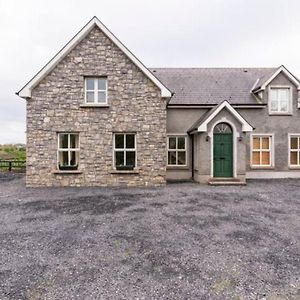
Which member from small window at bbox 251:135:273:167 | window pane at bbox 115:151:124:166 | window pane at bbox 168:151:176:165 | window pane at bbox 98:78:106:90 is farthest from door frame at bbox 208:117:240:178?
window pane at bbox 98:78:106:90

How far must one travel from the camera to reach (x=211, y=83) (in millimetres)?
17500

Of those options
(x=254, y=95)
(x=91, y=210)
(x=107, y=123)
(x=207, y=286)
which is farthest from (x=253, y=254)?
(x=254, y=95)

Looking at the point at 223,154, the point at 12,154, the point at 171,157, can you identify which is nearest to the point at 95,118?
the point at 171,157

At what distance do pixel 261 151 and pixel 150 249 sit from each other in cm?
1350

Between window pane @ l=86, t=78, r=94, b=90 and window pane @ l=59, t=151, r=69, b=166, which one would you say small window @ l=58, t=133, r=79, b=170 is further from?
window pane @ l=86, t=78, r=94, b=90

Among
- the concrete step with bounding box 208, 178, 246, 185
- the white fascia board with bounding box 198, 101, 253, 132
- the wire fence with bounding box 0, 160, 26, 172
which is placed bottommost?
the concrete step with bounding box 208, 178, 246, 185

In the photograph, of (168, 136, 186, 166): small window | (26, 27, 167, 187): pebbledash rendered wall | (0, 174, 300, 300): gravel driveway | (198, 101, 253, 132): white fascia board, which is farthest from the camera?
(168, 136, 186, 166): small window

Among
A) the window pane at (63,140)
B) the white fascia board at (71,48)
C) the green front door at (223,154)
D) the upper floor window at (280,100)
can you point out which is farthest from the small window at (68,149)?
the upper floor window at (280,100)

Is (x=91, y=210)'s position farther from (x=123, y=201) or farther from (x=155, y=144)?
(x=155, y=144)

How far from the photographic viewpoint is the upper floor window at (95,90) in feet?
42.4

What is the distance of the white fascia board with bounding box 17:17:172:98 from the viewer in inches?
487

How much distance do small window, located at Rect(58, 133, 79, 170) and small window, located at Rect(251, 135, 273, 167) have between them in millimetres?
11393

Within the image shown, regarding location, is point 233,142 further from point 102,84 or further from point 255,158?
point 102,84

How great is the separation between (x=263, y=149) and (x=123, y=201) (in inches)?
441
